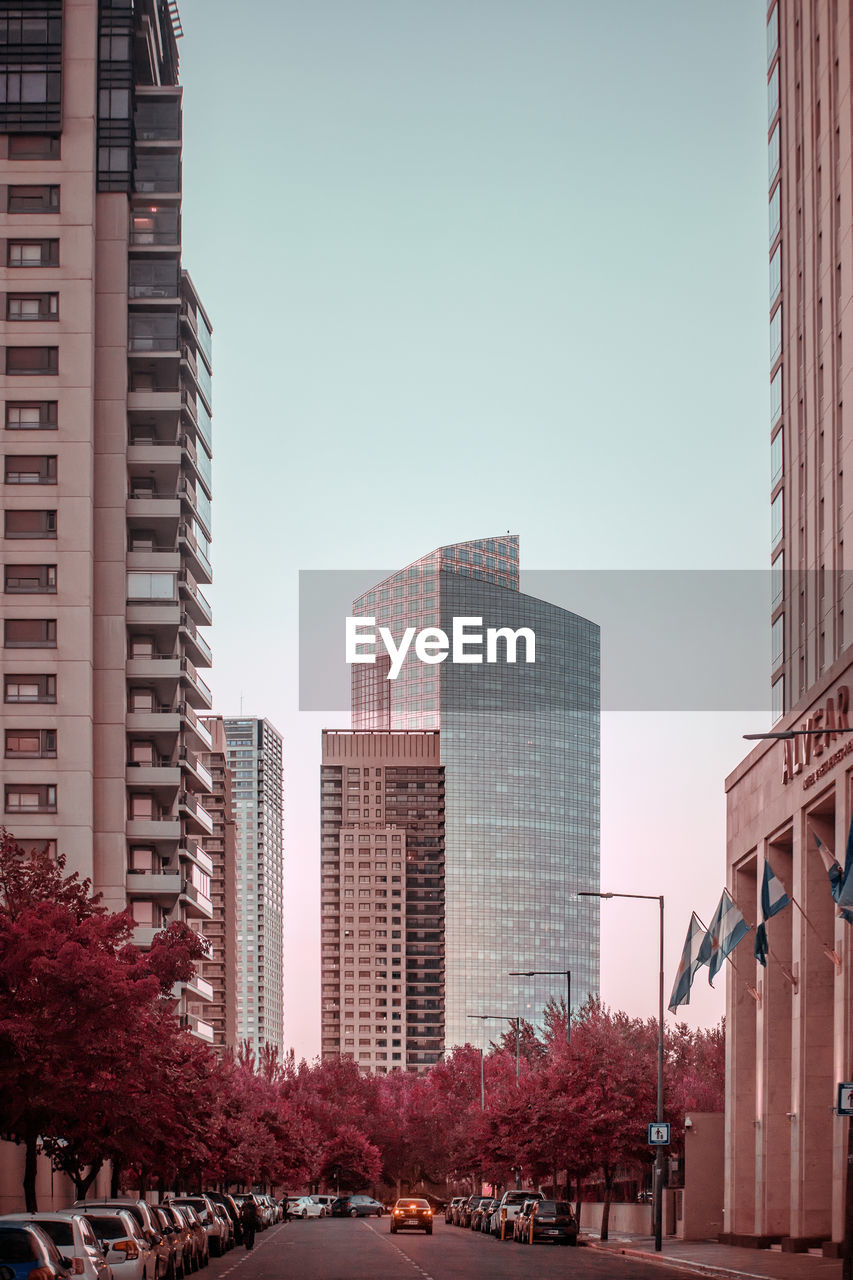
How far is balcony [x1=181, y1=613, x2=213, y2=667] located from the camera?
89106mm

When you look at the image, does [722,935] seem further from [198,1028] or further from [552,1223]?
[198,1028]

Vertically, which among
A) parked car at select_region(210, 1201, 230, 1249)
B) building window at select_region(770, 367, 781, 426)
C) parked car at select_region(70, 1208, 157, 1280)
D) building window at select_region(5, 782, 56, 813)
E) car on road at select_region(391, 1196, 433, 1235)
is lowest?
car on road at select_region(391, 1196, 433, 1235)

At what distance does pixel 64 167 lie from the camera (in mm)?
85875

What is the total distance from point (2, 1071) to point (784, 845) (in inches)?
1098

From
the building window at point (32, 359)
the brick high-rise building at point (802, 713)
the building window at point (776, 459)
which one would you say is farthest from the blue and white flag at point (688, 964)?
the building window at point (32, 359)

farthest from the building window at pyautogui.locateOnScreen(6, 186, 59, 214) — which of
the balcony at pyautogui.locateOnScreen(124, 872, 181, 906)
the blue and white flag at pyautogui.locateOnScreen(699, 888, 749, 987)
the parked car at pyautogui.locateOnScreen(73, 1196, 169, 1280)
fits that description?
the parked car at pyautogui.locateOnScreen(73, 1196, 169, 1280)

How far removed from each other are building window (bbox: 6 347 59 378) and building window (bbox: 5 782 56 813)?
60.3 feet

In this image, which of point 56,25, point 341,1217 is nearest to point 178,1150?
point 56,25

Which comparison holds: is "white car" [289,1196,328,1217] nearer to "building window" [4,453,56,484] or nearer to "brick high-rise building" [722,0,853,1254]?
"building window" [4,453,56,484]

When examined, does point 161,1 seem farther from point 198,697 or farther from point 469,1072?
point 469,1072

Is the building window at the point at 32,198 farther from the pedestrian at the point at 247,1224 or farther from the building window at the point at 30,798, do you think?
the pedestrian at the point at 247,1224

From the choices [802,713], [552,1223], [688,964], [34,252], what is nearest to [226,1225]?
[552,1223]

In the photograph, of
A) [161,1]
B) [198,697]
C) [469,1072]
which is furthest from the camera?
[469,1072]

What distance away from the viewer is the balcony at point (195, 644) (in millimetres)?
89106
